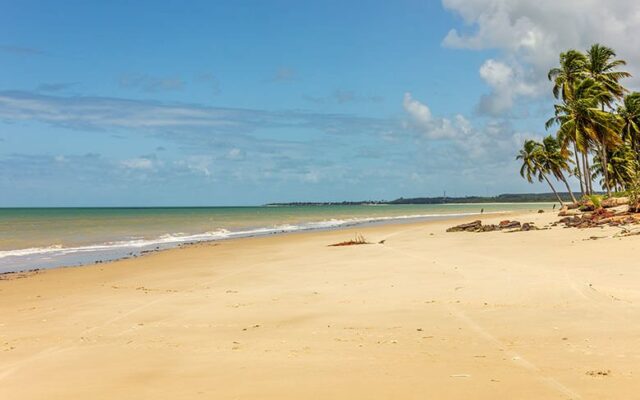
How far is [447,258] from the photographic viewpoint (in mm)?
15828

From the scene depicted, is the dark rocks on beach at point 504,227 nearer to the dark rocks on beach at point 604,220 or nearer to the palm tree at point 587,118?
the dark rocks on beach at point 604,220

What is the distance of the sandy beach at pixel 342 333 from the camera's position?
5070 mm

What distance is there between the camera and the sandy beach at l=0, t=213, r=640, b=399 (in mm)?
5070

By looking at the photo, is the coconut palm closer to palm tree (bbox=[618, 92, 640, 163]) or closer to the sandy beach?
palm tree (bbox=[618, 92, 640, 163])

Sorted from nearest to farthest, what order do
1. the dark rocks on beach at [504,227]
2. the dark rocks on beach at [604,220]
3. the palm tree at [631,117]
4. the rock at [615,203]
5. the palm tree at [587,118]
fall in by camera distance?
the dark rocks on beach at [604,220] → the dark rocks on beach at [504,227] → the rock at [615,203] → the palm tree at [587,118] → the palm tree at [631,117]

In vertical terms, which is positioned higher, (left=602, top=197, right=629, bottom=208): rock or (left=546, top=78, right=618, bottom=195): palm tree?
(left=546, top=78, right=618, bottom=195): palm tree

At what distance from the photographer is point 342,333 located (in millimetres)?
7203

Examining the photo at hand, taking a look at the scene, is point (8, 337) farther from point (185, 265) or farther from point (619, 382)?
point (185, 265)

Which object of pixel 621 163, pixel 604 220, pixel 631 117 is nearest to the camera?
pixel 604 220

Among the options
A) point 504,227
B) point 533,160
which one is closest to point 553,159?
point 533,160

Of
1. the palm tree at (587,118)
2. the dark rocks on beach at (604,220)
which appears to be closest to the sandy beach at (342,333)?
the dark rocks on beach at (604,220)

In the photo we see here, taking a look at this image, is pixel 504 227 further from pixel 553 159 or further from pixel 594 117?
pixel 553 159

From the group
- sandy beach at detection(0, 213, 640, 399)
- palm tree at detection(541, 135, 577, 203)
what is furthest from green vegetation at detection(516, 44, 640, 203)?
sandy beach at detection(0, 213, 640, 399)

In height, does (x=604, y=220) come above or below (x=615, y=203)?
below
